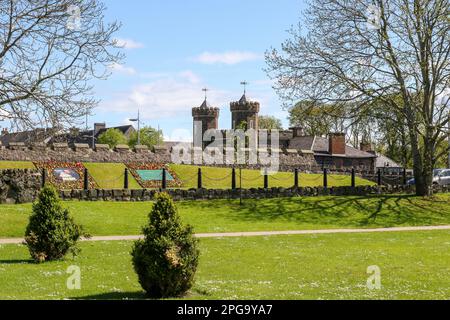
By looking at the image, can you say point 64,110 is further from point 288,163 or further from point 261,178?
point 288,163

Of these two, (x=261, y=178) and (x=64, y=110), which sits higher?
(x=64, y=110)

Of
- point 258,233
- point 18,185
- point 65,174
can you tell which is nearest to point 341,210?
point 258,233

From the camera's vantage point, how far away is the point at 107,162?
1508 inches

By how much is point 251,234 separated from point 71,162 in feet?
64.4

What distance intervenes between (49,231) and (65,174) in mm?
20674

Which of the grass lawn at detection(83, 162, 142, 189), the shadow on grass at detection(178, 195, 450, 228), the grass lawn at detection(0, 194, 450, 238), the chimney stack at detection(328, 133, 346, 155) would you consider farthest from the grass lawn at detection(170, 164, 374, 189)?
the chimney stack at detection(328, 133, 346, 155)

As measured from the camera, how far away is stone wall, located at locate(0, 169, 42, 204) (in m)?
21.7

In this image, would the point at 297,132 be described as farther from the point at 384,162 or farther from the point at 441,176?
the point at 441,176

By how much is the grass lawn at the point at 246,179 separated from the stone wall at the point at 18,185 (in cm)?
1348

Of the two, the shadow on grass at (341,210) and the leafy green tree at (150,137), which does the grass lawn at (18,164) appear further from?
the leafy green tree at (150,137)

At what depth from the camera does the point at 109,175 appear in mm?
35125

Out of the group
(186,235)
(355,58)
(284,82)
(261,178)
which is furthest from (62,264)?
(261,178)

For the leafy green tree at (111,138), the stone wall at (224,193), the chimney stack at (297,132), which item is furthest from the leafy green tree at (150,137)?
the stone wall at (224,193)

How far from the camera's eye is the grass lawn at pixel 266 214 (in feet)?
66.1
